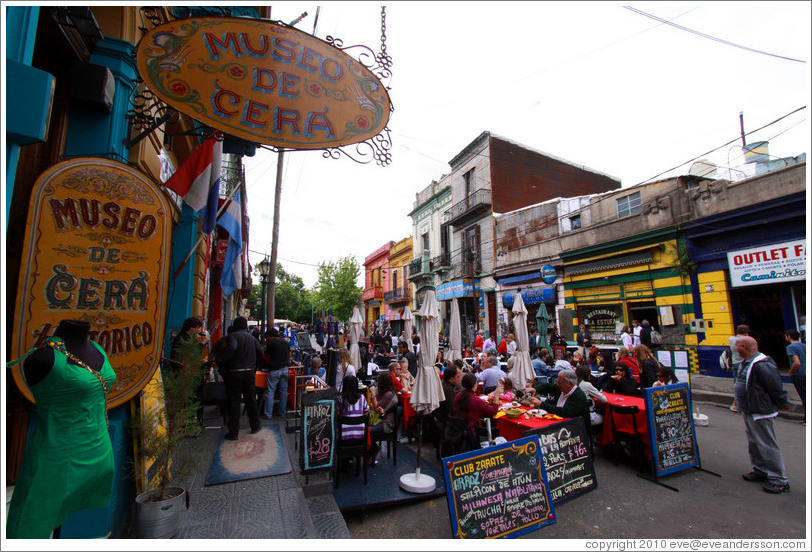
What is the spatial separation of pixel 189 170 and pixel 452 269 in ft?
70.9

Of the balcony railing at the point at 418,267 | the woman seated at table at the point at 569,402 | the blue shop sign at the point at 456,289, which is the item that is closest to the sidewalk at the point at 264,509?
the woman seated at table at the point at 569,402

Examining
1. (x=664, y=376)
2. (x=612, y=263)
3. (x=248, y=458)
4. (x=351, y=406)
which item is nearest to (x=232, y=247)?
(x=248, y=458)

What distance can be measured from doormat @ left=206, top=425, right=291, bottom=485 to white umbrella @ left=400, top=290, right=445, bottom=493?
1.70 meters

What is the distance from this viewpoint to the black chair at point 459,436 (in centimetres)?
511

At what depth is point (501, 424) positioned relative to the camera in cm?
559

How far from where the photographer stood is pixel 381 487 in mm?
4703

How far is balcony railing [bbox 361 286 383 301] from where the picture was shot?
38750 mm

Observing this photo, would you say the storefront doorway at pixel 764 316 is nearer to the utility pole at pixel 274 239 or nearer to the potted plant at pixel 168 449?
the utility pole at pixel 274 239

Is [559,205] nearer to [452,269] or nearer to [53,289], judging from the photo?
[452,269]

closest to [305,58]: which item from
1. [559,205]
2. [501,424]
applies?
[501,424]

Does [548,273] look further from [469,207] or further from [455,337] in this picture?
[455,337]

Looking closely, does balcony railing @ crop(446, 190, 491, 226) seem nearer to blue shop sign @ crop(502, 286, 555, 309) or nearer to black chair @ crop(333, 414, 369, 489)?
blue shop sign @ crop(502, 286, 555, 309)

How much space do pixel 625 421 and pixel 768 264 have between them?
9.01 metres

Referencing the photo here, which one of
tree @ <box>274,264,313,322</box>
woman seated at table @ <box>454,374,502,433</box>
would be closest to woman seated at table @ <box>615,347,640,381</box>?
woman seated at table @ <box>454,374,502,433</box>
